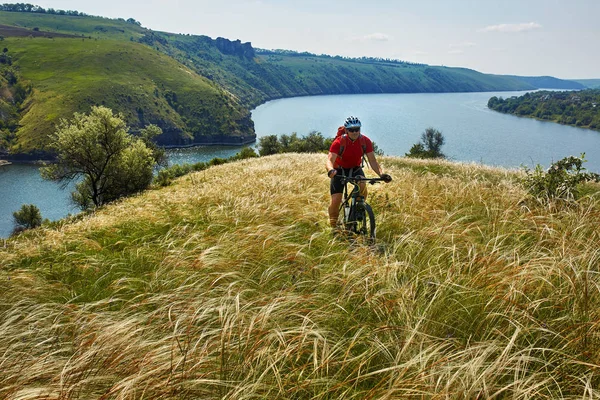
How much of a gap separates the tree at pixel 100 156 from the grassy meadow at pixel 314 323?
34.1 m

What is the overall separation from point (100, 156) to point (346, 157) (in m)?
35.7

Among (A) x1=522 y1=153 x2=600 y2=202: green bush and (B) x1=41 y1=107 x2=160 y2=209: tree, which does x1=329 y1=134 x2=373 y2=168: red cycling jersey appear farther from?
(B) x1=41 y1=107 x2=160 y2=209: tree

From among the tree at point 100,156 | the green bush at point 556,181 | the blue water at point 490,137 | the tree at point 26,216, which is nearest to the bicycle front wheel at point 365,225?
the green bush at point 556,181

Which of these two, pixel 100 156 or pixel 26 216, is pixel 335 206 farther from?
pixel 26 216

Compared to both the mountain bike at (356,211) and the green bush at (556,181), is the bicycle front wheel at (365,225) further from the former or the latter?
the green bush at (556,181)

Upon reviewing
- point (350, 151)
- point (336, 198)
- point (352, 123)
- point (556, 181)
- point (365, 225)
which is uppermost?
point (352, 123)

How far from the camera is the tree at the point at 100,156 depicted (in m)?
33.2

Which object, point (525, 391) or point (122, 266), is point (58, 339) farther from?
point (525, 391)

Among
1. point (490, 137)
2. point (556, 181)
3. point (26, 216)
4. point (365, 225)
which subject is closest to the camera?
point (365, 225)

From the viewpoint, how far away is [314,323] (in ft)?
8.55

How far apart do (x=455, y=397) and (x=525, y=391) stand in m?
0.41

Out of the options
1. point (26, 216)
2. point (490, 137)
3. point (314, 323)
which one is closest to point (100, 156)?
point (314, 323)

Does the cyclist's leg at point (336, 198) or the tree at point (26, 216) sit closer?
the cyclist's leg at point (336, 198)

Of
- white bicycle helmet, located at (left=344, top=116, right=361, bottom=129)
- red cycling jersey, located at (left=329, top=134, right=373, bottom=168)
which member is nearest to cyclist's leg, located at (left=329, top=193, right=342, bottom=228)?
red cycling jersey, located at (left=329, top=134, right=373, bottom=168)
